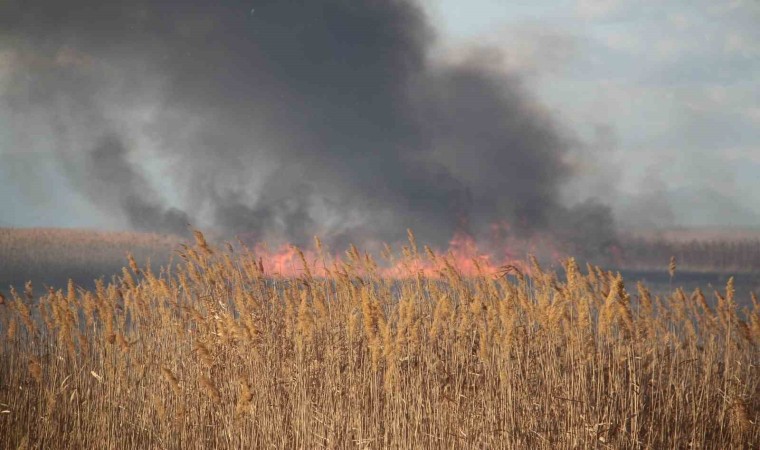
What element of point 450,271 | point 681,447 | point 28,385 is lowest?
point 681,447

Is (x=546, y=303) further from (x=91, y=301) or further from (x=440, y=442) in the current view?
(x=91, y=301)

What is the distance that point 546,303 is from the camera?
5.70 metres

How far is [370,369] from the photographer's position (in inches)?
243

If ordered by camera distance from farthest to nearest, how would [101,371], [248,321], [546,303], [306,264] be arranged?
[306,264]
[101,371]
[546,303]
[248,321]

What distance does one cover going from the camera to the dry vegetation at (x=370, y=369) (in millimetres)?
5215

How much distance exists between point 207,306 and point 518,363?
3419 millimetres

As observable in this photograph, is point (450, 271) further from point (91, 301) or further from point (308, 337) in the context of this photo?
point (91, 301)

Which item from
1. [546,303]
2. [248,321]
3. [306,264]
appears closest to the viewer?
[248,321]

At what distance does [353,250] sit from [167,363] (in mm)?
2129

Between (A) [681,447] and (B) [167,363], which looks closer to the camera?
(A) [681,447]

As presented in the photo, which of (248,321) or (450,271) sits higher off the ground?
Answer: (450,271)

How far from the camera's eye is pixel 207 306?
7441 mm

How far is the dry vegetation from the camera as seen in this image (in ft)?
17.1

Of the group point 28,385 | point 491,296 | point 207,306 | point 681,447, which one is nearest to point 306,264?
point 207,306
